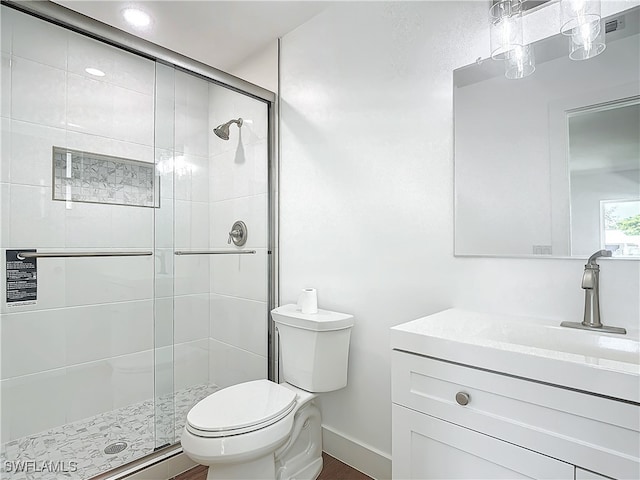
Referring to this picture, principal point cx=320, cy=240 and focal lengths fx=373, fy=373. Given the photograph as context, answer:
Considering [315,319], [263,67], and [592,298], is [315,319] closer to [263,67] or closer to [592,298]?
[592,298]

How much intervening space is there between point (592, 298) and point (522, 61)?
0.85 meters

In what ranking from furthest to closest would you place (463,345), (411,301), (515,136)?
(411,301), (515,136), (463,345)

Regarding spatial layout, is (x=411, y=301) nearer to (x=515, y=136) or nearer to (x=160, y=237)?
(x=515, y=136)

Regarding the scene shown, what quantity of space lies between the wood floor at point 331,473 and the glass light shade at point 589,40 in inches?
75.6

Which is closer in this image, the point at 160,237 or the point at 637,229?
the point at 637,229

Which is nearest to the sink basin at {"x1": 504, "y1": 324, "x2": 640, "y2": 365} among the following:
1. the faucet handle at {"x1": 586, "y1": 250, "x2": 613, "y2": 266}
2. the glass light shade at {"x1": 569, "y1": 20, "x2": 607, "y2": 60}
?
the faucet handle at {"x1": 586, "y1": 250, "x2": 613, "y2": 266}

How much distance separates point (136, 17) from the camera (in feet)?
6.86

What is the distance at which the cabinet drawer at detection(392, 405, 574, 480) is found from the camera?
90cm

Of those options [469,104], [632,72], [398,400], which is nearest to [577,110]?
[632,72]

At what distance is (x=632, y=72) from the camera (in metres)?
1.17

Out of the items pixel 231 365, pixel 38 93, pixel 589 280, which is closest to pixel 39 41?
pixel 38 93

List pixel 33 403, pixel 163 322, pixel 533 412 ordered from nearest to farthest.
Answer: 1. pixel 533 412
2. pixel 33 403
3. pixel 163 322

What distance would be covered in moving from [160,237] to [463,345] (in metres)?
1.51

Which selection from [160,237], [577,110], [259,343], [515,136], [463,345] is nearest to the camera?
[463,345]
